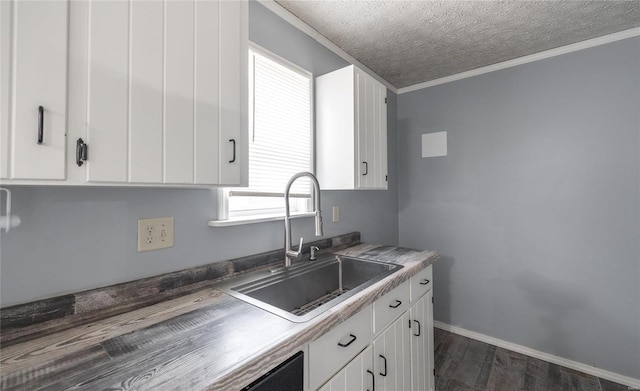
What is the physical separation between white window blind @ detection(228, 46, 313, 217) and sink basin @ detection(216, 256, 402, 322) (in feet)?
1.28

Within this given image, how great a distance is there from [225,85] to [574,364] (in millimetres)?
3075

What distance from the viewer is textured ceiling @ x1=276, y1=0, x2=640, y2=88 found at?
1671mm

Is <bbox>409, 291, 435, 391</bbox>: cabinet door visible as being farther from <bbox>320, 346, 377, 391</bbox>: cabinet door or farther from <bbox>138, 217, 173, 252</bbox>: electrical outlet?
<bbox>138, 217, 173, 252</bbox>: electrical outlet

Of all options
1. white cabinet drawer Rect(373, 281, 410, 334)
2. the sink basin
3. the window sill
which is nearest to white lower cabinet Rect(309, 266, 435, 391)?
white cabinet drawer Rect(373, 281, 410, 334)

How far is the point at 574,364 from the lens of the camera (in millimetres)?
2086

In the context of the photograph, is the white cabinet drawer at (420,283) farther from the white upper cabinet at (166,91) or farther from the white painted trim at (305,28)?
the white painted trim at (305,28)

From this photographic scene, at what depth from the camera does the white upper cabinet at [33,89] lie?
584mm

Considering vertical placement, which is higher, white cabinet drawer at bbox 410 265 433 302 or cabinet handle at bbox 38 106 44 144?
cabinet handle at bbox 38 106 44 144

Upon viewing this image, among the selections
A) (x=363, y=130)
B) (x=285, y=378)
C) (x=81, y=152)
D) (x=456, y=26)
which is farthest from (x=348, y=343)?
(x=456, y=26)

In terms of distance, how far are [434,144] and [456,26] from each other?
1.12 metres

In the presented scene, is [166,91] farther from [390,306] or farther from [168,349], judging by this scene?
[390,306]

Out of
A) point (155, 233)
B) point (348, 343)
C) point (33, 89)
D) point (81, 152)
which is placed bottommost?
point (348, 343)

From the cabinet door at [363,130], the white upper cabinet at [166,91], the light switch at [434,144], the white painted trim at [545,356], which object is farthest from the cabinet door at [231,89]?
the white painted trim at [545,356]

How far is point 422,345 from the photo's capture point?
1.66 m
